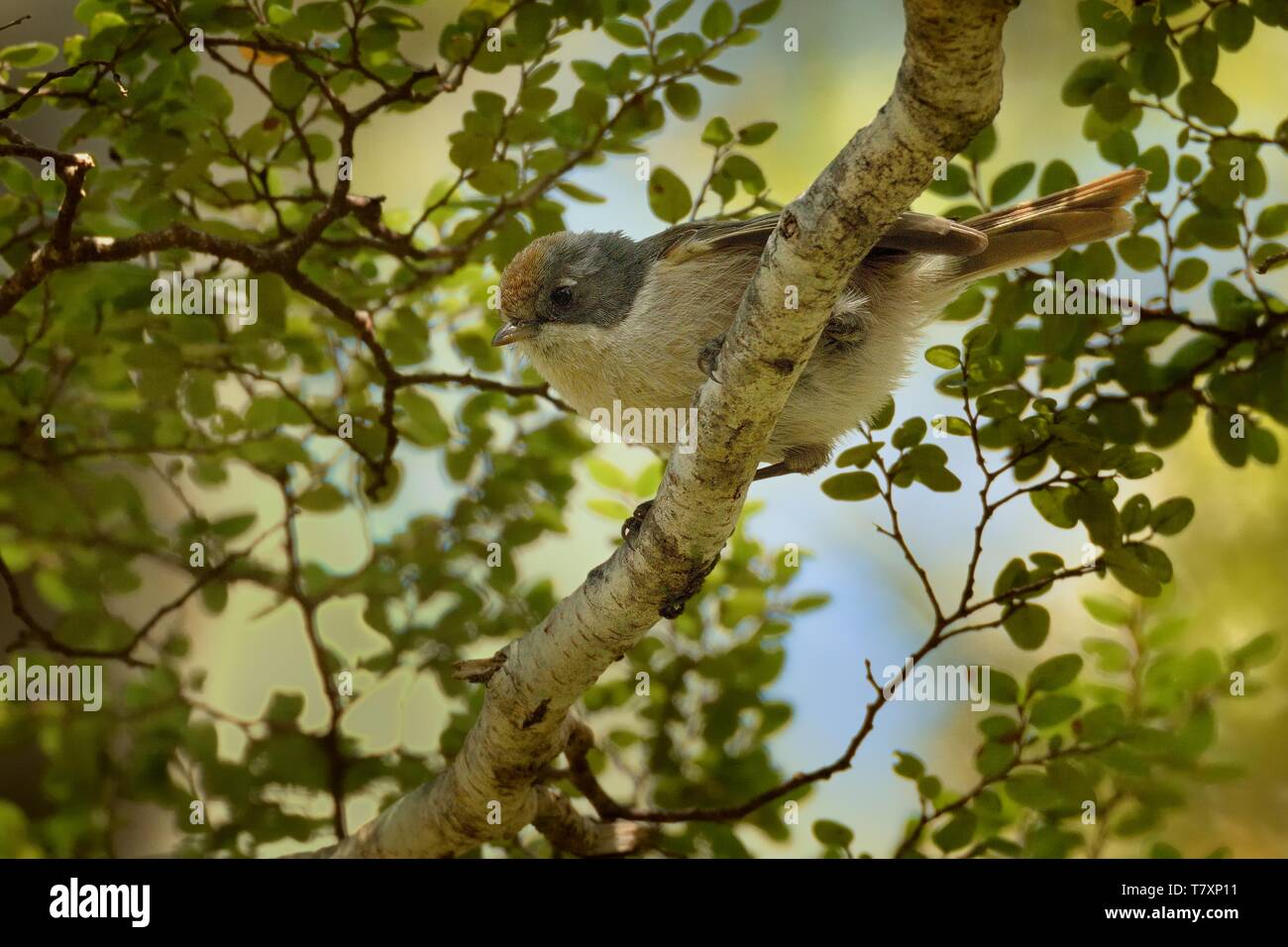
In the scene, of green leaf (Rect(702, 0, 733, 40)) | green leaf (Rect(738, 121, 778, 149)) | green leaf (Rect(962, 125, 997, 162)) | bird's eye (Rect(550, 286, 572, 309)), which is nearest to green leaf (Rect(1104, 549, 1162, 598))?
green leaf (Rect(962, 125, 997, 162))

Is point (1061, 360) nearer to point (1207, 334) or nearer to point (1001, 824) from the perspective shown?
point (1207, 334)

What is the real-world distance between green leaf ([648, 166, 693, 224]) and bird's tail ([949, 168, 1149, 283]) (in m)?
0.78

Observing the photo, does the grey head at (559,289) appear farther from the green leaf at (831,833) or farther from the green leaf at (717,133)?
the green leaf at (831,833)

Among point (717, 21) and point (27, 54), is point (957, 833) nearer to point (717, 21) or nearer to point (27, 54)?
point (717, 21)

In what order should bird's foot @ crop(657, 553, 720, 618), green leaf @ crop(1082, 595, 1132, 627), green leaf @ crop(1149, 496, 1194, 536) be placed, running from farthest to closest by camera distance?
1. green leaf @ crop(1082, 595, 1132, 627)
2. green leaf @ crop(1149, 496, 1194, 536)
3. bird's foot @ crop(657, 553, 720, 618)

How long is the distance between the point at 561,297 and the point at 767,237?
63 cm

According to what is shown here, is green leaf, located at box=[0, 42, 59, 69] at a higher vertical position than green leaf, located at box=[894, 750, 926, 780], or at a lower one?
higher

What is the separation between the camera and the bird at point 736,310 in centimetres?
294

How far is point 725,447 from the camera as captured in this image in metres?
2.33

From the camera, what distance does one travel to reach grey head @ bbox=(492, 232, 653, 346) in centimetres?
321

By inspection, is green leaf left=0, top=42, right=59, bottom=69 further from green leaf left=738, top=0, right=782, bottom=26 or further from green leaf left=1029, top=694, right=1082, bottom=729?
green leaf left=1029, top=694, right=1082, bottom=729

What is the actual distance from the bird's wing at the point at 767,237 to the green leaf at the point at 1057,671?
1054 millimetres

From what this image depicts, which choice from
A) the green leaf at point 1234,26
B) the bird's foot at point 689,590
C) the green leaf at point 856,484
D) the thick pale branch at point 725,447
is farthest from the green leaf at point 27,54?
the green leaf at point 1234,26

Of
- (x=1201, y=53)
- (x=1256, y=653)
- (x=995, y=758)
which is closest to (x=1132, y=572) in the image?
(x=995, y=758)
